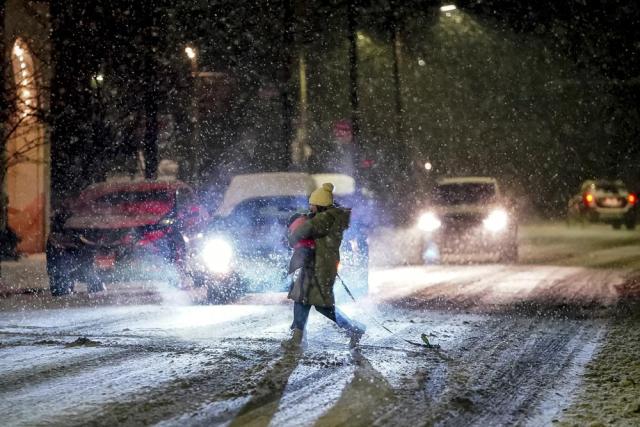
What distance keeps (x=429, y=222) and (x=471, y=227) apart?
3.04 feet

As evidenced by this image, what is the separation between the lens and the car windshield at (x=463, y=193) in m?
17.6

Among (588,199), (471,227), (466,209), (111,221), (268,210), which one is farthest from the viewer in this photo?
(588,199)

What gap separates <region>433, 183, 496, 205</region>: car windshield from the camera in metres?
17.6

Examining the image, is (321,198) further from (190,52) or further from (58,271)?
(190,52)

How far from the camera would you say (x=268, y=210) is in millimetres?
11211

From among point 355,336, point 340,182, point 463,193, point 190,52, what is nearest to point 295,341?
point 355,336

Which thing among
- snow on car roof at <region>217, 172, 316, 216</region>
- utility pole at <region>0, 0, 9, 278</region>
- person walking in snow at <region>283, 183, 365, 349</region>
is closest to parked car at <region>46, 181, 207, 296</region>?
snow on car roof at <region>217, 172, 316, 216</region>

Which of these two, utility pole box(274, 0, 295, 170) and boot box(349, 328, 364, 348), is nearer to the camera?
boot box(349, 328, 364, 348)

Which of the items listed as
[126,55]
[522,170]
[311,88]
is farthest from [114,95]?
[522,170]

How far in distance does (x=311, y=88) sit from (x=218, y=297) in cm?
2948

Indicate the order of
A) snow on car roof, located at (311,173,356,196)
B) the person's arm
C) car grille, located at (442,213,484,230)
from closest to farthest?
the person's arm → car grille, located at (442,213,484,230) → snow on car roof, located at (311,173,356,196)

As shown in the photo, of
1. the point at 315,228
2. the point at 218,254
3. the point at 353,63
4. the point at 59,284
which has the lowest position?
the point at 59,284

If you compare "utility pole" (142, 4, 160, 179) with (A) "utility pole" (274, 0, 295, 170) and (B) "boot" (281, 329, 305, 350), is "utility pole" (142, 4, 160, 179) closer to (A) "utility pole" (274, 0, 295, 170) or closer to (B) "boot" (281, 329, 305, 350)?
(A) "utility pole" (274, 0, 295, 170)

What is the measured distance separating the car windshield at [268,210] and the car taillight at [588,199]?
67.6 ft
